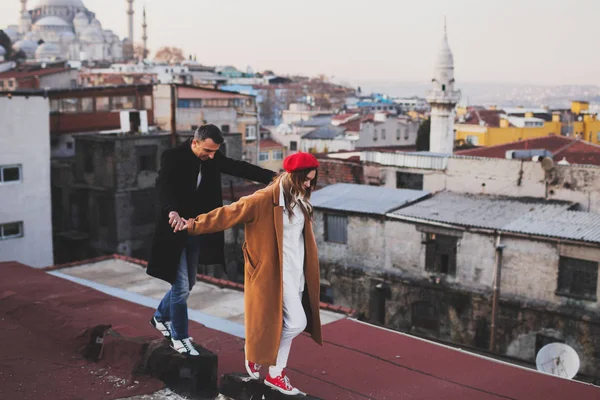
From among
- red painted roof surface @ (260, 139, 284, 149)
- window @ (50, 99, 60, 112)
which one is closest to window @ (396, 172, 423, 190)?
window @ (50, 99, 60, 112)

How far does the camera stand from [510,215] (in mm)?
18594

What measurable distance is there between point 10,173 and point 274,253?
802 inches

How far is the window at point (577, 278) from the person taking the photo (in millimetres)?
16016

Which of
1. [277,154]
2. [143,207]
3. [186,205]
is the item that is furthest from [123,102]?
[186,205]

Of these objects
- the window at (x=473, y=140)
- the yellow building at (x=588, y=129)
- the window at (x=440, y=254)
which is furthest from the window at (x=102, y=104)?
the yellow building at (x=588, y=129)

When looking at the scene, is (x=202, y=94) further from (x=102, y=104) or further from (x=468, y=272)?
(x=468, y=272)

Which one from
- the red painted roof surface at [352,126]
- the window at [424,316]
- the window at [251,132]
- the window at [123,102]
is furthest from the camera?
the red painted roof surface at [352,126]

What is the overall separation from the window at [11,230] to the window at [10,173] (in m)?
1.42

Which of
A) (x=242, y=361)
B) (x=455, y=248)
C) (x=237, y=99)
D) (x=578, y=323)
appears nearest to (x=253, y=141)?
(x=237, y=99)

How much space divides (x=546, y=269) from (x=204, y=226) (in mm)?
13751

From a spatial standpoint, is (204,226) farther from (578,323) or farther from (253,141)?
(253,141)

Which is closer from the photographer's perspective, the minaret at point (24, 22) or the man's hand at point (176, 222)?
the man's hand at point (176, 222)

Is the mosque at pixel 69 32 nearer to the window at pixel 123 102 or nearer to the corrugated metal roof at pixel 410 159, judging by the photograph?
the window at pixel 123 102

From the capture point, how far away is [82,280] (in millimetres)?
11586
